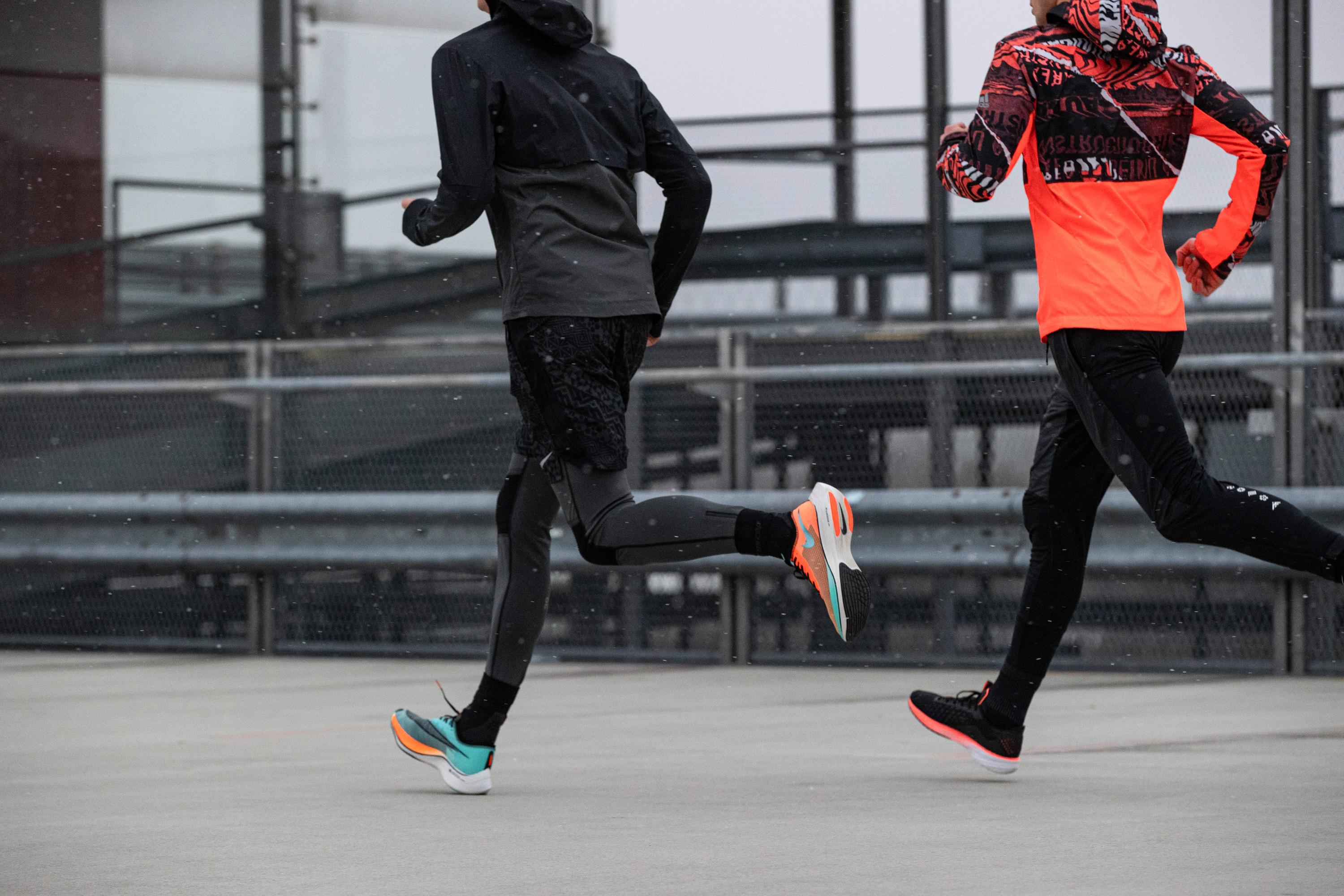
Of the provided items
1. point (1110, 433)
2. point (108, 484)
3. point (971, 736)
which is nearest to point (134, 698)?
point (108, 484)

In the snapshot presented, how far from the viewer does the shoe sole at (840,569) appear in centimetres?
356

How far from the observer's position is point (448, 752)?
386cm

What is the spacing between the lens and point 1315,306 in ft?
23.7

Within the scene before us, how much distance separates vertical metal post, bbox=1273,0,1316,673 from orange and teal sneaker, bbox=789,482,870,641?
3601 mm

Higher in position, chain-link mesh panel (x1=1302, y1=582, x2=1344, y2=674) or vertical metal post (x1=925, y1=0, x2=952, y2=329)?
vertical metal post (x1=925, y1=0, x2=952, y2=329)

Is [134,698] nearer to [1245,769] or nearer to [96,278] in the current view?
[1245,769]

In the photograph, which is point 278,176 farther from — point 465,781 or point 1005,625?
point 465,781

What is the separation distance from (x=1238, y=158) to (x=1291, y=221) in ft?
9.72

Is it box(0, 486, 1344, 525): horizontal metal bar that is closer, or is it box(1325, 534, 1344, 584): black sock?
box(1325, 534, 1344, 584): black sock

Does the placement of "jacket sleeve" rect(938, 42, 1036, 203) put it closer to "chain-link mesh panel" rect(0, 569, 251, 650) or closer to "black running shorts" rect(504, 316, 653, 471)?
"black running shorts" rect(504, 316, 653, 471)

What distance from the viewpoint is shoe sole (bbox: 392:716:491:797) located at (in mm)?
3836

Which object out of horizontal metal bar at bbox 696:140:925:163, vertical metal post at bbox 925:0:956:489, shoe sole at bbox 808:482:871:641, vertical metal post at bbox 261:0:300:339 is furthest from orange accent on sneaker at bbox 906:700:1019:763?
vertical metal post at bbox 261:0:300:339

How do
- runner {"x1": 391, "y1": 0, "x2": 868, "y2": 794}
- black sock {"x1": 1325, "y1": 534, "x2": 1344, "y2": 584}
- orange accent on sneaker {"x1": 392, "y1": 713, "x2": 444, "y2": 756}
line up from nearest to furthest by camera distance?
black sock {"x1": 1325, "y1": 534, "x2": 1344, "y2": 584} → runner {"x1": 391, "y1": 0, "x2": 868, "y2": 794} → orange accent on sneaker {"x1": 392, "y1": 713, "x2": 444, "y2": 756}

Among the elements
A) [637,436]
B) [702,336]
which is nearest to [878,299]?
[702,336]
